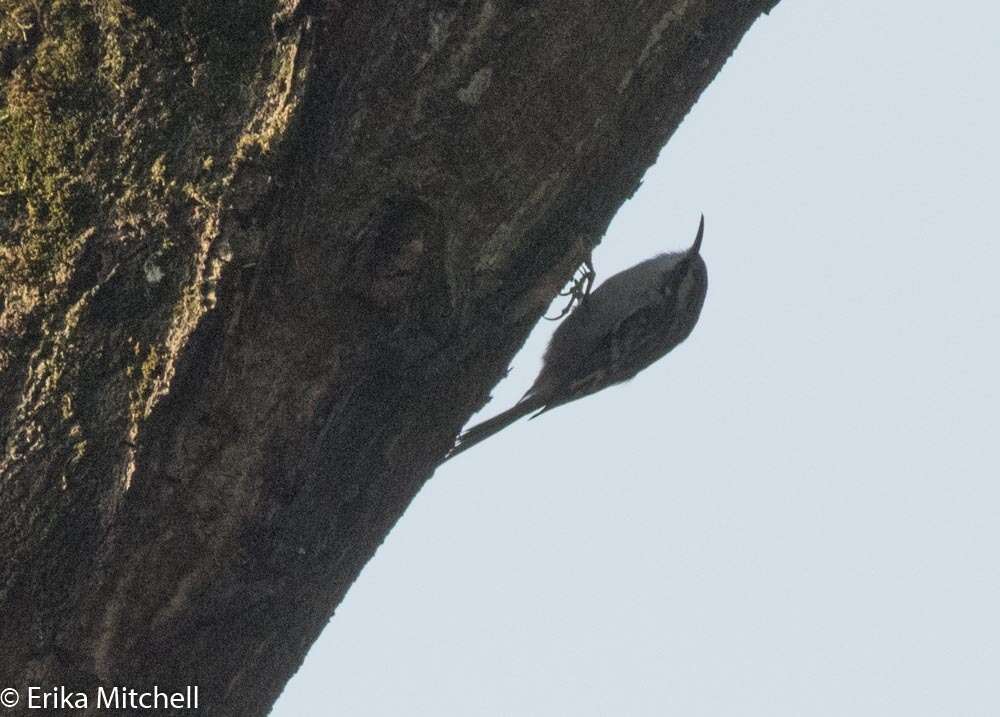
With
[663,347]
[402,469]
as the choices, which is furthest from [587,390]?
[402,469]

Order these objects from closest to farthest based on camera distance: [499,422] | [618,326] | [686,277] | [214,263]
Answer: [214,263], [499,422], [618,326], [686,277]

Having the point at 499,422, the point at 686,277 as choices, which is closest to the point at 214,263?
the point at 499,422

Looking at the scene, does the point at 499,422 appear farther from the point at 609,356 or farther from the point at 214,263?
the point at 214,263

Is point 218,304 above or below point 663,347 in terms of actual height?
below

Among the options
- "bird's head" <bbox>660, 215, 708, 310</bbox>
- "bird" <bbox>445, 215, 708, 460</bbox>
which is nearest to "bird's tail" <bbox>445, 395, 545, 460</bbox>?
"bird" <bbox>445, 215, 708, 460</bbox>

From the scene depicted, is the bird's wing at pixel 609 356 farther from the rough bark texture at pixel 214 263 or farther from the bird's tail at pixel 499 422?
the rough bark texture at pixel 214 263

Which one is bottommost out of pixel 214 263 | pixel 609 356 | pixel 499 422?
pixel 214 263

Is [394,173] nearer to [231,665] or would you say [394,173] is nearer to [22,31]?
[22,31]

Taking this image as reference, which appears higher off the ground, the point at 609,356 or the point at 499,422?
the point at 609,356
